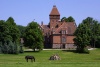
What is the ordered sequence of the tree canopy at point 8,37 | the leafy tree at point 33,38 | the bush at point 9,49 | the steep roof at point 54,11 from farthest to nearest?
1. the steep roof at point 54,11
2. the leafy tree at point 33,38
3. the tree canopy at point 8,37
4. the bush at point 9,49

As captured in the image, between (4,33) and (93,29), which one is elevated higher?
(93,29)

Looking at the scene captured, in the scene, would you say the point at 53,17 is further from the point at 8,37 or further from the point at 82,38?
the point at 8,37

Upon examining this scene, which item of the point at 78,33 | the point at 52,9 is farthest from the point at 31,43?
the point at 52,9

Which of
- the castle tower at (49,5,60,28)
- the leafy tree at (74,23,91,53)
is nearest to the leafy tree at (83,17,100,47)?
the castle tower at (49,5,60,28)

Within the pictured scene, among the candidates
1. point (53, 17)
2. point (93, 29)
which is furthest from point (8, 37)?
point (93, 29)

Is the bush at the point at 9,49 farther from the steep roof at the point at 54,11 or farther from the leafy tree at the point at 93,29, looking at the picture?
the steep roof at the point at 54,11

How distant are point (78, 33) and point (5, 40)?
995 inches

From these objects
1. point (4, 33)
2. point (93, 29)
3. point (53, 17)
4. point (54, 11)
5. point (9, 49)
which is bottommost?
point (9, 49)

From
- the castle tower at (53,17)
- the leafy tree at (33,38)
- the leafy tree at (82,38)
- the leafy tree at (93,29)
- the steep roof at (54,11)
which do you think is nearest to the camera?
the leafy tree at (33,38)

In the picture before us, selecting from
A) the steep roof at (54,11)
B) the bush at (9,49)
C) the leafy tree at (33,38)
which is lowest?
the bush at (9,49)

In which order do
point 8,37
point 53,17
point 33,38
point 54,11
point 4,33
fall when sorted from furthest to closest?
point 54,11 < point 53,17 < point 33,38 < point 4,33 < point 8,37

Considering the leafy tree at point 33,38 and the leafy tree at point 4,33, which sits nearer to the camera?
the leafy tree at point 4,33

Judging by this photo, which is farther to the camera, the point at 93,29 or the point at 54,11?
the point at 54,11

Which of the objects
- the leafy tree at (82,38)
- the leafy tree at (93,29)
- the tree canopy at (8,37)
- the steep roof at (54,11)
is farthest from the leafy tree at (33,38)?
the steep roof at (54,11)
